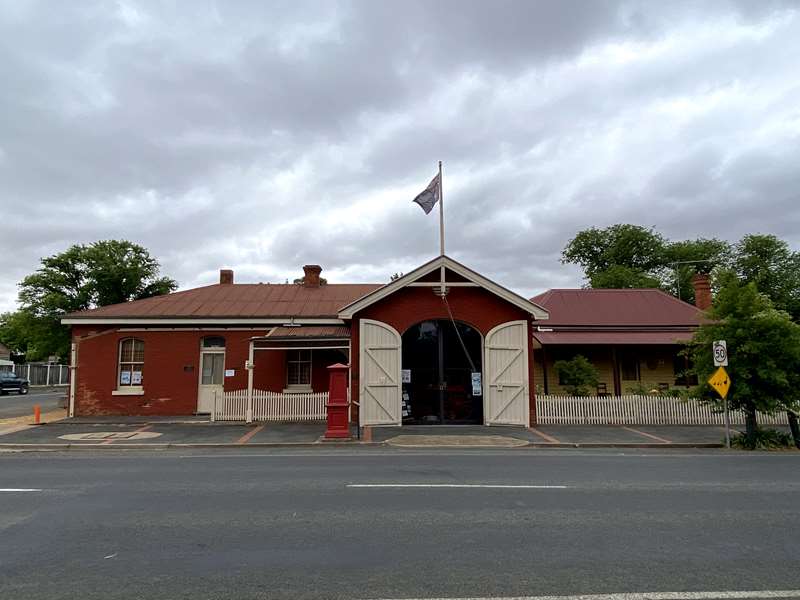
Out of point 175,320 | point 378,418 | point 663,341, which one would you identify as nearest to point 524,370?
point 378,418

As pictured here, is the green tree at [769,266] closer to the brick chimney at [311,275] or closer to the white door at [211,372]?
the brick chimney at [311,275]

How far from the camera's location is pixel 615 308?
1018 inches

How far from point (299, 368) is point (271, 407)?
2.90 m

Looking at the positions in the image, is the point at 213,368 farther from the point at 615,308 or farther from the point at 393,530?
the point at 615,308

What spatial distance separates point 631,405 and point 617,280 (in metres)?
32.7

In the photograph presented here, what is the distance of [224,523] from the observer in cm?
657

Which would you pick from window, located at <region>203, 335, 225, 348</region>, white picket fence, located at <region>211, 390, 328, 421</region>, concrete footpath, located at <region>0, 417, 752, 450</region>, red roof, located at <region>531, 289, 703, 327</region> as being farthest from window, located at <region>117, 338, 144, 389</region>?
red roof, located at <region>531, 289, 703, 327</region>

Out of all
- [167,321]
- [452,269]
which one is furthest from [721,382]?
[167,321]

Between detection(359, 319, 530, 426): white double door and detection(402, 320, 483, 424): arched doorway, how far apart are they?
0.46 m

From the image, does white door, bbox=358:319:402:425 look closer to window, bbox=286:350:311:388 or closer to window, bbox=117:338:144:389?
window, bbox=286:350:311:388

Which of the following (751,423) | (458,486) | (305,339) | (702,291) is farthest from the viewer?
(702,291)

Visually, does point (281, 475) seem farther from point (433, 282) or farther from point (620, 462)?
point (433, 282)

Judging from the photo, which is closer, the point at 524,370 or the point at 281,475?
the point at 281,475

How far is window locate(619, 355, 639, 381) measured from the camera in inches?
945
